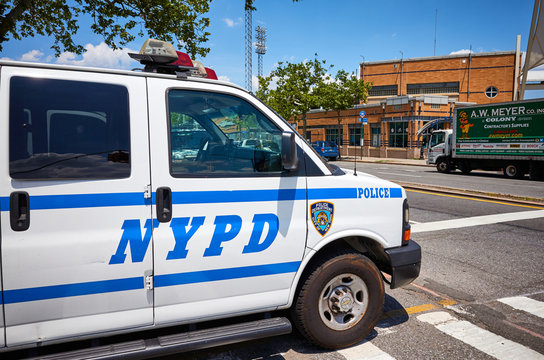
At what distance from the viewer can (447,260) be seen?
570 cm

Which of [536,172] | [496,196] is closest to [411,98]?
[536,172]

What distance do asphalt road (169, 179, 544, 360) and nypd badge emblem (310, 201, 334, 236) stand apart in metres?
1.05

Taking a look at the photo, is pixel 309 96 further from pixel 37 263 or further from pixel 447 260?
pixel 37 263

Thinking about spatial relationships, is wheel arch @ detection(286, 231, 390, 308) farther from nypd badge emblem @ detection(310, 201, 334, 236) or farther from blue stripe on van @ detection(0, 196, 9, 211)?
blue stripe on van @ detection(0, 196, 9, 211)

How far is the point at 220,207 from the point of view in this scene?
2.72 m

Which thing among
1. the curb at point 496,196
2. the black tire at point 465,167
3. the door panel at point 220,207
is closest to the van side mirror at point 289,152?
the door panel at point 220,207

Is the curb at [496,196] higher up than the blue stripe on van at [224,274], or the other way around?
the blue stripe on van at [224,274]

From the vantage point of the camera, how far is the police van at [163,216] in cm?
232

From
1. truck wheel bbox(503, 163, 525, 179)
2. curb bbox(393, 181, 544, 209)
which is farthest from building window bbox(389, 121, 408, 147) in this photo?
curb bbox(393, 181, 544, 209)

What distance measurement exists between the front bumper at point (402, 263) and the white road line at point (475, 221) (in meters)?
4.10

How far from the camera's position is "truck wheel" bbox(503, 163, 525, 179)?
732 inches

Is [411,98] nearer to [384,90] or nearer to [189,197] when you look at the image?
[384,90]

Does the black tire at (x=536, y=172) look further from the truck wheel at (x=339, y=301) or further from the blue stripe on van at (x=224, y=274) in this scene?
the blue stripe on van at (x=224, y=274)

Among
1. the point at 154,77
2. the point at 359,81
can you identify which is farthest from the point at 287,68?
the point at 154,77
